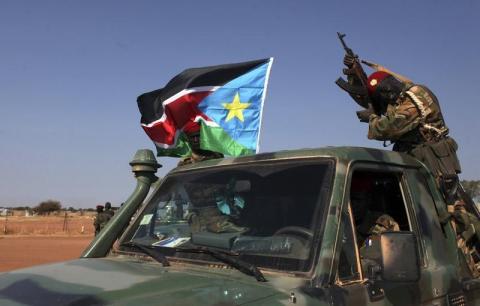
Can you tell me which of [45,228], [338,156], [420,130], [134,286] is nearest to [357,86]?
[420,130]

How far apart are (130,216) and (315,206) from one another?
187 centimetres

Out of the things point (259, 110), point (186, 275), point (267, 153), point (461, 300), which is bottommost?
point (461, 300)

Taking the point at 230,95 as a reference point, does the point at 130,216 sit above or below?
below

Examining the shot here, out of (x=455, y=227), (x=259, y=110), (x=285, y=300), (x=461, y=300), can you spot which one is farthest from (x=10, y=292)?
(x=259, y=110)

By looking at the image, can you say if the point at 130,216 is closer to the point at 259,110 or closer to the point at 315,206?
the point at 315,206

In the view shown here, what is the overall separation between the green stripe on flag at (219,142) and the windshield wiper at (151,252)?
4287 millimetres

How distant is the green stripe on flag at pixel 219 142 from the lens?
786 cm

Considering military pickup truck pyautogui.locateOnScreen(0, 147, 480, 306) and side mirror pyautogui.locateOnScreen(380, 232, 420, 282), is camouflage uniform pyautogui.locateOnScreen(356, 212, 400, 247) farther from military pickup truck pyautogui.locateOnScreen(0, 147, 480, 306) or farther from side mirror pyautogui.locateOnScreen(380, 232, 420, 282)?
side mirror pyautogui.locateOnScreen(380, 232, 420, 282)

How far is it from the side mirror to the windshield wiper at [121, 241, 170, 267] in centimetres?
117

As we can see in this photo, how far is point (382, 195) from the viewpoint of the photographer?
3.75 meters

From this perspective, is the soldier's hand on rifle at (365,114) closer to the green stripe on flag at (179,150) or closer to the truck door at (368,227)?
the truck door at (368,227)

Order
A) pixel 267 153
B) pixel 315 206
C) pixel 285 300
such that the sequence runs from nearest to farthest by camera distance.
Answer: pixel 285 300
pixel 315 206
pixel 267 153

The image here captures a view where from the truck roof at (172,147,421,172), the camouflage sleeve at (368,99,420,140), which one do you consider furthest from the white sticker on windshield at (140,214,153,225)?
the camouflage sleeve at (368,99,420,140)

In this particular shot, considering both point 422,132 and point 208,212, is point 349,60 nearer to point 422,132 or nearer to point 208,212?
point 422,132
